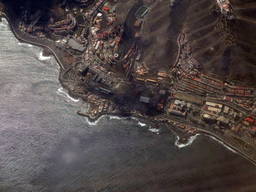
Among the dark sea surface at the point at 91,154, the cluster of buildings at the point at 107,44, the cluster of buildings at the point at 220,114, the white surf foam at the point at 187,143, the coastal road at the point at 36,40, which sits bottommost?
the dark sea surface at the point at 91,154

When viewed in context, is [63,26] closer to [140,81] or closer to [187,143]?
[140,81]

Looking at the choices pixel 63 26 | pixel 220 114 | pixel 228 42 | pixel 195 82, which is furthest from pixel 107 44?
pixel 220 114

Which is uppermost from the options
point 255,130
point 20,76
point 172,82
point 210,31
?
point 210,31

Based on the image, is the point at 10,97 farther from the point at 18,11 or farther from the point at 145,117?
the point at 145,117

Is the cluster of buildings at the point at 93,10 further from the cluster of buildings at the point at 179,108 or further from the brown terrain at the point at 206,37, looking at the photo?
the cluster of buildings at the point at 179,108

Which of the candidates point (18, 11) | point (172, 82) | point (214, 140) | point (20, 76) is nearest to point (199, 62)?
point (172, 82)

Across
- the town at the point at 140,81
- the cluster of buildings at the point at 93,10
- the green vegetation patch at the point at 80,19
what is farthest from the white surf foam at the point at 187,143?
the cluster of buildings at the point at 93,10
